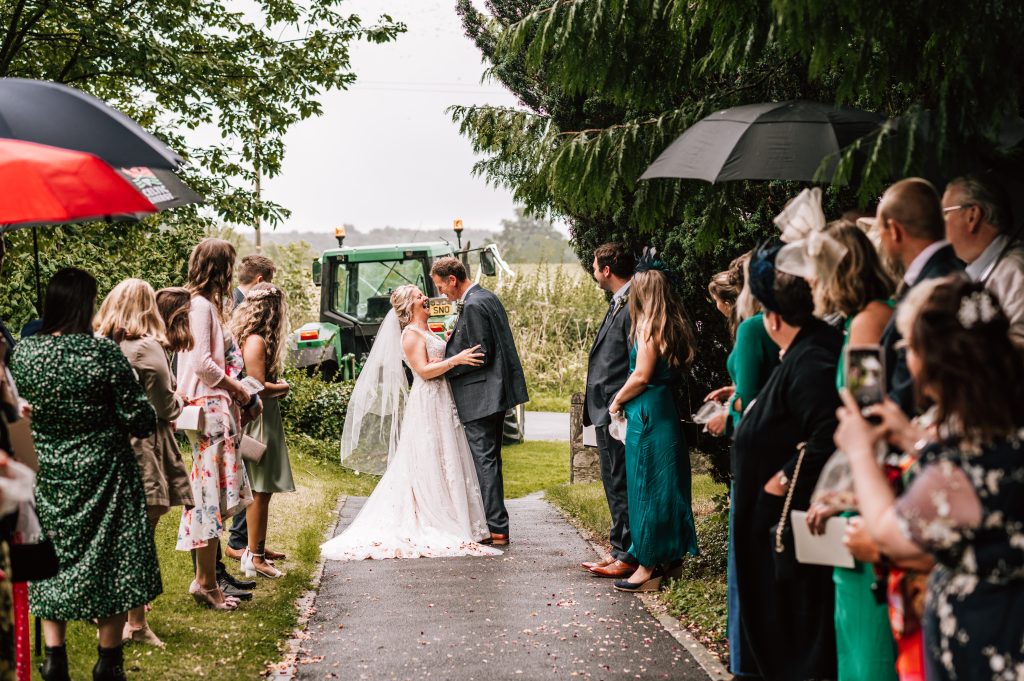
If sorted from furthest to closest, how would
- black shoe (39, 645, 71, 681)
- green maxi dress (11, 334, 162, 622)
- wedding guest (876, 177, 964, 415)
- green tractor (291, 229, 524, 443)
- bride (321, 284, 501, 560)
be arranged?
green tractor (291, 229, 524, 443)
bride (321, 284, 501, 560)
black shoe (39, 645, 71, 681)
green maxi dress (11, 334, 162, 622)
wedding guest (876, 177, 964, 415)

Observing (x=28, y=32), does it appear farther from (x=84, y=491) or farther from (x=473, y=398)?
(x=84, y=491)

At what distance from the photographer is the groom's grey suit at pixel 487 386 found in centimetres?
955

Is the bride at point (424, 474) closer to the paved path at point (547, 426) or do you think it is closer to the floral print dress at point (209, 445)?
the floral print dress at point (209, 445)

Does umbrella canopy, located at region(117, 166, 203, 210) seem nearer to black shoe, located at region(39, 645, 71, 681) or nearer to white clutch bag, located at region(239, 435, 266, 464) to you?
white clutch bag, located at region(239, 435, 266, 464)

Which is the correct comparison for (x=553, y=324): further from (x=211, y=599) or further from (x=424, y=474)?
(x=211, y=599)

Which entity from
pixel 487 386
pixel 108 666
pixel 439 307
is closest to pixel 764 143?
pixel 108 666

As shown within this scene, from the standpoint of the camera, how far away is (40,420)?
5.07 m

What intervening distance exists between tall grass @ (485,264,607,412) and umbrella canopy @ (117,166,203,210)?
69.3 ft

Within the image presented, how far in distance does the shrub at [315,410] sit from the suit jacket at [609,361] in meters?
8.47

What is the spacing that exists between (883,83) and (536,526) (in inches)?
244

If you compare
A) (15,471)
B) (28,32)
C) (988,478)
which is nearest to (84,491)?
(15,471)

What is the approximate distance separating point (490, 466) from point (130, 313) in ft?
14.0

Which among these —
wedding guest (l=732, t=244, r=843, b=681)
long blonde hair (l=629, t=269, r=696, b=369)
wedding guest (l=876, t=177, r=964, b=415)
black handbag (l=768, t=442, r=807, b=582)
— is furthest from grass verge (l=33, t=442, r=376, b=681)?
wedding guest (l=876, t=177, r=964, b=415)

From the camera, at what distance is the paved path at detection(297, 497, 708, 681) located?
231 inches
